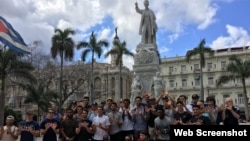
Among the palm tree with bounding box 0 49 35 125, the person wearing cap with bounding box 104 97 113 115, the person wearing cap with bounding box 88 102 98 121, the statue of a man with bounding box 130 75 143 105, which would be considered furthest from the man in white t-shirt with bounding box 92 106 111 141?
the palm tree with bounding box 0 49 35 125

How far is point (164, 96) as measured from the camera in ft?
28.5

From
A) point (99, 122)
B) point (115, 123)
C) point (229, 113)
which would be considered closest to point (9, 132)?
point (99, 122)

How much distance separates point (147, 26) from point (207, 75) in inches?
1664

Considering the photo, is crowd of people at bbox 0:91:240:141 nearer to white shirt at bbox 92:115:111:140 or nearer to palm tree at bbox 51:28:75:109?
white shirt at bbox 92:115:111:140

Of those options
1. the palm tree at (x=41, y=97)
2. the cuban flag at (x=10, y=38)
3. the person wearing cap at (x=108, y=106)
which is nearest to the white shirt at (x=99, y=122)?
the person wearing cap at (x=108, y=106)

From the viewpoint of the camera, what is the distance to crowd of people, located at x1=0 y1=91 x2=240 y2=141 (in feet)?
25.3

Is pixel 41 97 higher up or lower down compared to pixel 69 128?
higher up

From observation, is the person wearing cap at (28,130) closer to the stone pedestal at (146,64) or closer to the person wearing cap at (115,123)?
the person wearing cap at (115,123)

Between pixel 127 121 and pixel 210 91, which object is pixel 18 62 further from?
pixel 210 91

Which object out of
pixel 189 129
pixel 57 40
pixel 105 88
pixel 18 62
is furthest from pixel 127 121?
pixel 105 88

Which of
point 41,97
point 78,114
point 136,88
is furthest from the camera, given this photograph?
point 41,97

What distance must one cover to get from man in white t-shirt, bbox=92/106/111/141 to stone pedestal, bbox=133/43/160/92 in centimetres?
1096

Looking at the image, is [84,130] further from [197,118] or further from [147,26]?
[147,26]

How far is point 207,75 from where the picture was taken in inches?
2375
